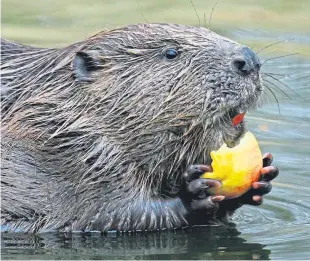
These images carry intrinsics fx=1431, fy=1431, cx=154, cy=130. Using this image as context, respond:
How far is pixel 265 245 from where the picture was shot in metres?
7.44

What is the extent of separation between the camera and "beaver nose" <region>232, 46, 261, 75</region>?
7.46 meters

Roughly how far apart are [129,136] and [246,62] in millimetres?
763

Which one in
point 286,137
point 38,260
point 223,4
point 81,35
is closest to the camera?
point 38,260

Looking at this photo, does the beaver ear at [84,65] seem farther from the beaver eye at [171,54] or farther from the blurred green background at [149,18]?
the blurred green background at [149,18]

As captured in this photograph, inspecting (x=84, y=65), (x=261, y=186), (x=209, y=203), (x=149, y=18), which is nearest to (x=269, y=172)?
(x=261, y=186)

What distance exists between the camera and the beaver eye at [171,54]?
7730 mm

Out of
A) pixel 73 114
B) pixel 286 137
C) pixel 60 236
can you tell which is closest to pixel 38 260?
pixel 60 236

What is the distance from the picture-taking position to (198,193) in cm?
755

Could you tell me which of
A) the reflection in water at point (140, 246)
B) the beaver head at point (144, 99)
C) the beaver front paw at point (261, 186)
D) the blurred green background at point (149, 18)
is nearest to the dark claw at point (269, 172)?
the beaver front paw at point (261, 186)

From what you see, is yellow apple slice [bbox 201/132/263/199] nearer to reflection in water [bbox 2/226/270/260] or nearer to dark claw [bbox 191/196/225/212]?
dark claw [bbox 191/196/225/212]

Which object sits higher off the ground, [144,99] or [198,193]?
[144,99]

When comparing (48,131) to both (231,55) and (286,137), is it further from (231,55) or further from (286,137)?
(286,137)

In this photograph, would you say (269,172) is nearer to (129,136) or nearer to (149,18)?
(129,136)

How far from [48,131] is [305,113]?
2.70 meters
